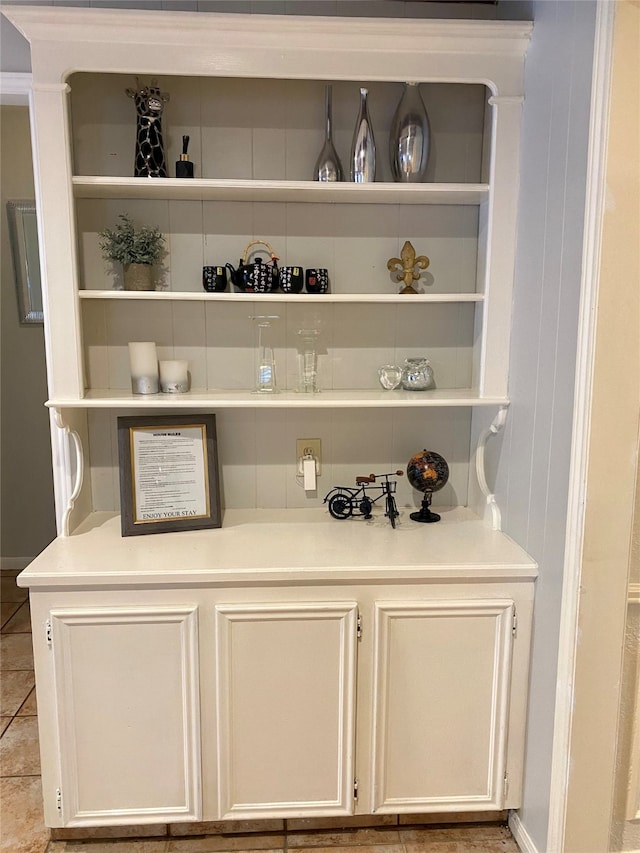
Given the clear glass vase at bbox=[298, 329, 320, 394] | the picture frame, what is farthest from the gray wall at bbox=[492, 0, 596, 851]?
the picture frame

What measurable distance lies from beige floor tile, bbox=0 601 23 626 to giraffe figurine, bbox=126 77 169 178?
2.33m

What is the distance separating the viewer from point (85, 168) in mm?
1942

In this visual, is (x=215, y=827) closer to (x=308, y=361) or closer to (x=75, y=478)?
(x=75, y=478)

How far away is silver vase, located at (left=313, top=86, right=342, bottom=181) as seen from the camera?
6.14ft

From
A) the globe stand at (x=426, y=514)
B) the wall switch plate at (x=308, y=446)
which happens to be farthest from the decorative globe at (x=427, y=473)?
the wall switch plate at (x=308, y=446)

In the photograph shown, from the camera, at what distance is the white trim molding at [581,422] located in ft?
4.38

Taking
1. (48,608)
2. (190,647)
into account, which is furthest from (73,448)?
(190,647)

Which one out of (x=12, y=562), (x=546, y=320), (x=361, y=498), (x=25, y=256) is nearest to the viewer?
(x=546, y=320)

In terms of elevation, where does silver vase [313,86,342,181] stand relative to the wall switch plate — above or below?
above

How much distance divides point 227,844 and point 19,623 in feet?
5.69

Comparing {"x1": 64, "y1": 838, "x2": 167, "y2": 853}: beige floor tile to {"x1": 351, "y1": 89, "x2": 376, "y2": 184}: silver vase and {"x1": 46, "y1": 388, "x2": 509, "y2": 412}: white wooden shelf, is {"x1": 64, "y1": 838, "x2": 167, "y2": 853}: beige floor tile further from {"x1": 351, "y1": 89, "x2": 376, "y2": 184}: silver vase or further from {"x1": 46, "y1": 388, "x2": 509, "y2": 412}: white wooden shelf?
{"x1": 351, "y1": 89, "x2": 376, "y2": 184}: silver vase

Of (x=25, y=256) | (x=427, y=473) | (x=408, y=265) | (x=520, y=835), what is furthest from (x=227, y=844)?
(x=25, y=256)

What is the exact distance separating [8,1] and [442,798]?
2700mm

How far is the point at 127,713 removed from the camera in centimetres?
167
